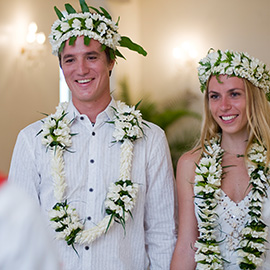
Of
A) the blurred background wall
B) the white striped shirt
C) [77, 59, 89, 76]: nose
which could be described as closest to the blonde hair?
the white striped shirt

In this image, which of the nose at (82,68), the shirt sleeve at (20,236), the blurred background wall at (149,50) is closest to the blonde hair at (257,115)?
the nose at (82,68)

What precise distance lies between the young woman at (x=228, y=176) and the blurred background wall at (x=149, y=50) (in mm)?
3442

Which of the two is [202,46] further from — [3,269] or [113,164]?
[3,269]

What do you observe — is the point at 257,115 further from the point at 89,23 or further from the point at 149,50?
the point at 149,50

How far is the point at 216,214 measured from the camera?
2496 millimetres

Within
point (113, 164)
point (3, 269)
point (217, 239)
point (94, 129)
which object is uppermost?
point (94, 129)

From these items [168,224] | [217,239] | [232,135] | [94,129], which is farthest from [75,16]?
[217,239]

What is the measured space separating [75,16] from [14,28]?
145 inches

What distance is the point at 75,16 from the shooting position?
268 cm

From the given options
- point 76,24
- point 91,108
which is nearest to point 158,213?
point 91,108

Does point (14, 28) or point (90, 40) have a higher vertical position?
point (14, 28)

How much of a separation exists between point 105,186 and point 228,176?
650mm

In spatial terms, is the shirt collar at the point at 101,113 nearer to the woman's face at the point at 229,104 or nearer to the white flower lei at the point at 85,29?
the white flower lei at the point at 85,29

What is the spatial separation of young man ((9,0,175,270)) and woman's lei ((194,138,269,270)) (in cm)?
21
